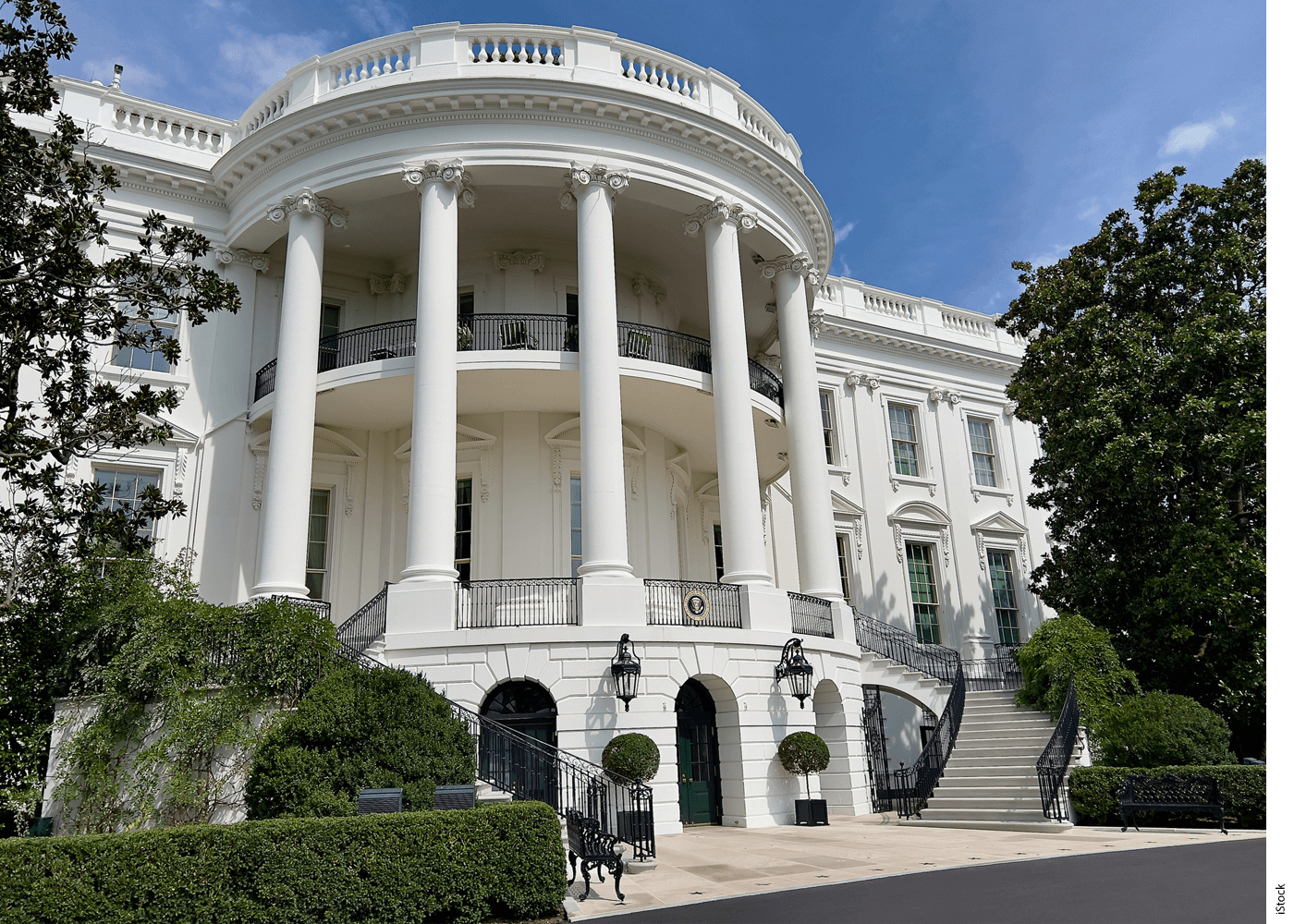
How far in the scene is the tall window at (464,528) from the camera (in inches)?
790

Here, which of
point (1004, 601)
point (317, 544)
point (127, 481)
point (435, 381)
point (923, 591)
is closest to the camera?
point (435, 381)

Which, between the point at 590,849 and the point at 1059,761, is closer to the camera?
the point at 590,849

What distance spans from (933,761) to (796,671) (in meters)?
3.74

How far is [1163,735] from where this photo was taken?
15898mm

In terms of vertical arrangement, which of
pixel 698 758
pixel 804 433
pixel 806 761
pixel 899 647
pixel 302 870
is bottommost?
pixel 302 870

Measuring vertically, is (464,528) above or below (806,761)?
above

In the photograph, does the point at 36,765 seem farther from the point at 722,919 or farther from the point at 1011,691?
the point at 1011,691

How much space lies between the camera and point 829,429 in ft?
95.6

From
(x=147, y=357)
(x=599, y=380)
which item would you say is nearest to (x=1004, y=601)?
(x=599, y=380)

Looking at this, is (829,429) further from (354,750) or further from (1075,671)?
(354,750)

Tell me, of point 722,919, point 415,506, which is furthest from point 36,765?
point 722,919

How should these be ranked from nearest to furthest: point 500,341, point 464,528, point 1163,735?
point 1163,735 < point 464,528 < point 500,341

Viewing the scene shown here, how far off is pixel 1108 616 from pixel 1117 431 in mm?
4223

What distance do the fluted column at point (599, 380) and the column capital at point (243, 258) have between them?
723 centimetres
